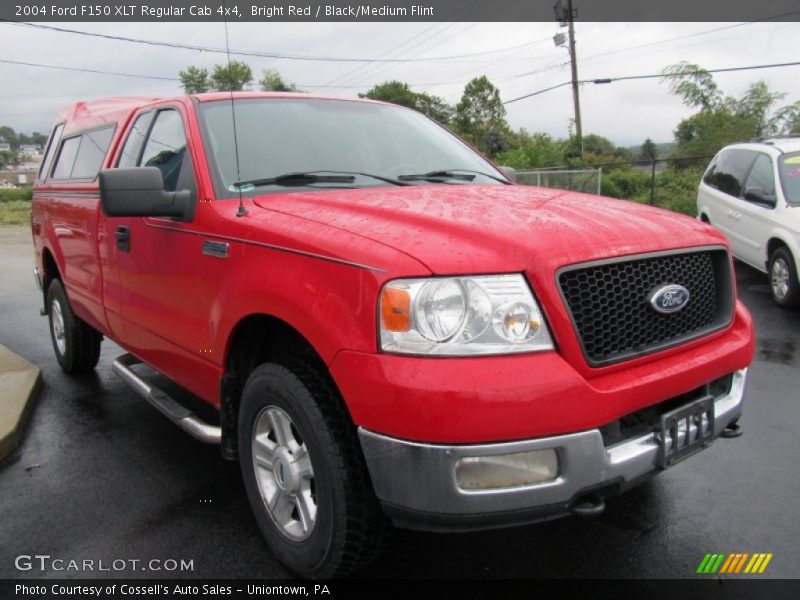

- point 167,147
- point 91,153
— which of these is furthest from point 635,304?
point 91,153

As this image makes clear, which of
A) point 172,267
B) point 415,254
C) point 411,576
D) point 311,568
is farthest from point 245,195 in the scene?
point 411,576

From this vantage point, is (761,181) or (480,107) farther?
(480,107)

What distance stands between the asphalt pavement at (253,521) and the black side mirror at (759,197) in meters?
3.70

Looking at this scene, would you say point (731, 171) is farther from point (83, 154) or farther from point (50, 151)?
point (50, 151)

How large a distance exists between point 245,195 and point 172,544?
159 cm

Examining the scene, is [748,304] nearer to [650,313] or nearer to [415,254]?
[650,313]

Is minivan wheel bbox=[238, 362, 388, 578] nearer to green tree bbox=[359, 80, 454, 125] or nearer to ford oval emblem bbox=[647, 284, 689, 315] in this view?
ford oval emblem bbox=[647, 284, 689, 315]

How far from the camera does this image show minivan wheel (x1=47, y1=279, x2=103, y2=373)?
17.2ft

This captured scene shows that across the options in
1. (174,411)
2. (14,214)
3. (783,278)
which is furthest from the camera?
(14,214)

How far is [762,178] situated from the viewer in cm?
781

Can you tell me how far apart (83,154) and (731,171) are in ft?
25.3

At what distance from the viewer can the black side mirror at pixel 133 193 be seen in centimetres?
283

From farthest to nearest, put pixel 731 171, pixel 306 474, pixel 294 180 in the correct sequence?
pixel 731 171 → pixel 294 180 → pixel 306 474

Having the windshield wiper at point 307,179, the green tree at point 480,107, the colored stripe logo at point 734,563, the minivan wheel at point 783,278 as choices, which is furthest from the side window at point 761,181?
the green tree at point 480,107
